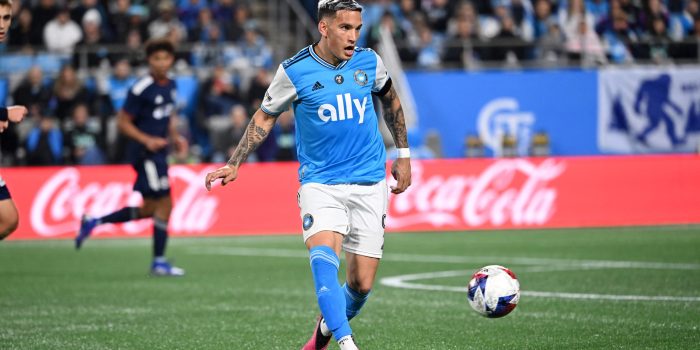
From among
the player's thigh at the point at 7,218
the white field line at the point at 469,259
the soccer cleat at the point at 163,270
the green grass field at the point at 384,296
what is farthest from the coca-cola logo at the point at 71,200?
the player's thigh at the point at 7,218

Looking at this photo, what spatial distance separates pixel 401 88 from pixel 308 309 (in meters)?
14.2

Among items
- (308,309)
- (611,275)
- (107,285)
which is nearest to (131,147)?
(107,285)

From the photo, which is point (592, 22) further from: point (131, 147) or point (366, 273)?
point (366, 273)

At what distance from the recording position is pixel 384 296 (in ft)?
36.0

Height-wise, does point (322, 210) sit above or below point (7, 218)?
above

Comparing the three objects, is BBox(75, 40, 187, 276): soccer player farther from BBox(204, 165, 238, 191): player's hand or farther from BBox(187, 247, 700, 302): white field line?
BBox(204, 165, 238, 191): player's hand

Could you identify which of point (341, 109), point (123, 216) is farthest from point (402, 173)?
point (123, 216)

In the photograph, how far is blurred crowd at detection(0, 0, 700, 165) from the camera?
2175cm

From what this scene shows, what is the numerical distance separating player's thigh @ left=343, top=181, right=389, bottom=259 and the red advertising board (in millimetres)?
12054

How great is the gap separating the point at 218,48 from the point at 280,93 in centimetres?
1680

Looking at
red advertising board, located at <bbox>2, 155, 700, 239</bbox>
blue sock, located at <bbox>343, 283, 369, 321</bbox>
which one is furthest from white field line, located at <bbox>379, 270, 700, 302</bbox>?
red advertising board, located at <bbox>2, 155, 700, 239</bbox>

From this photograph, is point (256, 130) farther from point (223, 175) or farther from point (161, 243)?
point (161, 243)

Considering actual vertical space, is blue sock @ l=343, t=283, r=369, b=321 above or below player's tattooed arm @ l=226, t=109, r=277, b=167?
below

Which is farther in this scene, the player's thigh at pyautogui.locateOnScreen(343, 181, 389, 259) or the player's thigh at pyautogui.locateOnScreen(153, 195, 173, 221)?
the player's thigh at pyautogui.locateOnScreen(153, 195, 173, 221)
